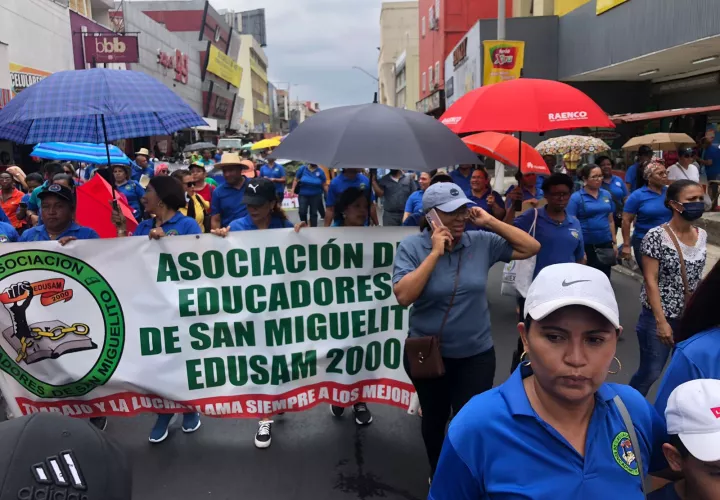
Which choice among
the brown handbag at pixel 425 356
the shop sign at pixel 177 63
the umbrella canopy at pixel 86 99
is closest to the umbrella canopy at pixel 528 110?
the brown handbag at pixel 425 356

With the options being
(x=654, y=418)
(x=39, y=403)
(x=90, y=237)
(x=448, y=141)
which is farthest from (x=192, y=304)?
(x=654, y=418)

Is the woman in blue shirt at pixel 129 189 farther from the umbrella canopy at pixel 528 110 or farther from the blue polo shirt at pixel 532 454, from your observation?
the blue polo shirt at pixel 532 454

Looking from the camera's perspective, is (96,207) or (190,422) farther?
(96,207)

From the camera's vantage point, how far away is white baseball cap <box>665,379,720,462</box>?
4.74 ft

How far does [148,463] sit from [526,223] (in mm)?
3406

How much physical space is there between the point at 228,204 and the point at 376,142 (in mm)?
2855

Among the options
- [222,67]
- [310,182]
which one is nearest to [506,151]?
[310,182]

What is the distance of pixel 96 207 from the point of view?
5.66m

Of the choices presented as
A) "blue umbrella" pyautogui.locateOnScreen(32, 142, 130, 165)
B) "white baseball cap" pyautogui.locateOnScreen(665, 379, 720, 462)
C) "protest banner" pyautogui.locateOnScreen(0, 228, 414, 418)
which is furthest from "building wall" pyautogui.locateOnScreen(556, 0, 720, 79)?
"white baseball cap" pyautogui.locateOnScreen(665, 379, 720, 462)

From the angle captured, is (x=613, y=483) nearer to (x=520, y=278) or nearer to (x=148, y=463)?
(x=148, y=463)

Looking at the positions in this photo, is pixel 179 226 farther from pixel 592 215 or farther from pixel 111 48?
pixel 111 48

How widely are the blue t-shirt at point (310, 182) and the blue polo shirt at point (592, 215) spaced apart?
244 inches

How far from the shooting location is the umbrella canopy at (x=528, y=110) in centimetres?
463

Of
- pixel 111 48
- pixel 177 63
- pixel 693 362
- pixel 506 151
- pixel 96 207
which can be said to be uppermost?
pixel 177 63
